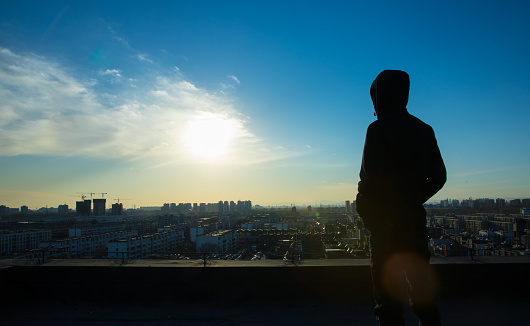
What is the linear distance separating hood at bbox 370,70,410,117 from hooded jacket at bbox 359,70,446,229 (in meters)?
0.13

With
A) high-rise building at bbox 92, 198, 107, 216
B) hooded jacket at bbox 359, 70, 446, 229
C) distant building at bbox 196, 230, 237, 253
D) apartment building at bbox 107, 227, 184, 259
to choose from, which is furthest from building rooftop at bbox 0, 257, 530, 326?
high-rise building at bbox 92, 198, 107, 216

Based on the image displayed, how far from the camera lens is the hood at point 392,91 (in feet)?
8.65

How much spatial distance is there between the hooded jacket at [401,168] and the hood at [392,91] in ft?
0.43

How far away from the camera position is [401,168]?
7.88 ft

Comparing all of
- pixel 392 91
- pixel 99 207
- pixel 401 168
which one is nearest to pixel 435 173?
pixel 401 168

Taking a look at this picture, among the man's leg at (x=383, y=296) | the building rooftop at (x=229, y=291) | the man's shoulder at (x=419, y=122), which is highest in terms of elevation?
the man's shoulder at (x=419, y=122)

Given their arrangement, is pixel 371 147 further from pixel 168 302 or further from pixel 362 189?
pixel 168 302

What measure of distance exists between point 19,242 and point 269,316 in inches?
2392

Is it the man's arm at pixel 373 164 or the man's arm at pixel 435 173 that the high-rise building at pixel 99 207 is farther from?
the man's arm at pixel 435 173

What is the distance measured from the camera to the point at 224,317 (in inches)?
154

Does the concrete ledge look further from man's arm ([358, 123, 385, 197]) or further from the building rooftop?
man's arm ([358, 123, 385, 197])

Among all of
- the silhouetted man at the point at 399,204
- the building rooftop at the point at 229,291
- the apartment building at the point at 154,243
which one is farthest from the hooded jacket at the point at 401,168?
the apartment building at the point at 154,243

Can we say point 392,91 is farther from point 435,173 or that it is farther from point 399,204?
point 399,204

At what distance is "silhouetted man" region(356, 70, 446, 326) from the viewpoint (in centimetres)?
226
